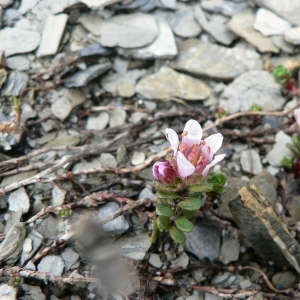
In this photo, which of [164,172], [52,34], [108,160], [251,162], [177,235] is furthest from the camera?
[52,34]

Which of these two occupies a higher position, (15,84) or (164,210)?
(15,84)

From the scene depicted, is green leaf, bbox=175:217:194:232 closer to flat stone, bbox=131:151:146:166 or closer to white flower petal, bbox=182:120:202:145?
white flower petal, bbox=182:120:202:145

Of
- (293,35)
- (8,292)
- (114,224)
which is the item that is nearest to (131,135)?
(114,224)

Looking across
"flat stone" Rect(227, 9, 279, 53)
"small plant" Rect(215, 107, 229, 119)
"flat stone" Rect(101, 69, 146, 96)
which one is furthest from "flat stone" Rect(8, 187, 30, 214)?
"flat stone" Rect(227, 9, 279, 53)

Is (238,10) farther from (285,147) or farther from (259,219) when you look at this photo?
(259,219)

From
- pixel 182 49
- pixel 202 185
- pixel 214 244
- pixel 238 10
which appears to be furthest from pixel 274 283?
pixel 238 10

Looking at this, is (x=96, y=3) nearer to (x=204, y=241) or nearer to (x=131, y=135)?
(x=131, y=135)

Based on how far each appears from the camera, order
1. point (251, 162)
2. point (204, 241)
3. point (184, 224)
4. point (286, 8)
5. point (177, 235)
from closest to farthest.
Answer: point (184, 224), point (177, 235), point (204, 241), point (251, 162), point (286, 8)

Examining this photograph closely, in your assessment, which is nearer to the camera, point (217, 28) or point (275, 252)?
point (275, 252)
